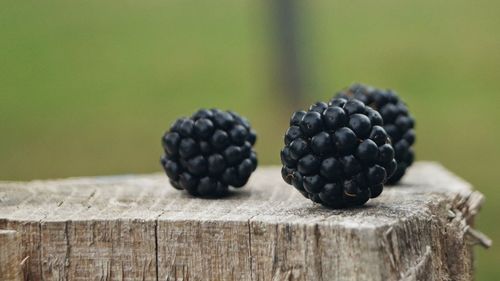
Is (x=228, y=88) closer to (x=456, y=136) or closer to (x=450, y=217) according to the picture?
(x=456, y=136)

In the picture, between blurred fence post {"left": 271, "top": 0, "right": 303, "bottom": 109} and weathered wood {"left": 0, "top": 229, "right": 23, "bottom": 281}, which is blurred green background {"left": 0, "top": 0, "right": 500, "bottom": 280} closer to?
blurred fence post {"left": 271, "top": 0, "right": 303, "bottom": 109}

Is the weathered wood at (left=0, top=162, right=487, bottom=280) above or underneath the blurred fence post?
above

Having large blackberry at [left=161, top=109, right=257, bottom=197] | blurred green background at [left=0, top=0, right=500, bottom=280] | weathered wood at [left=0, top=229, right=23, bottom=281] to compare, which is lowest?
blurred green background at [left=0, top=0, right=500, bottom=280]

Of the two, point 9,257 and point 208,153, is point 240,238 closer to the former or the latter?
point 208,153

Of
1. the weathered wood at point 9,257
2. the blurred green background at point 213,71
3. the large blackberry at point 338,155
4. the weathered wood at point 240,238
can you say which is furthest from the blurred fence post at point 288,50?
the weathered wood at point 9,257

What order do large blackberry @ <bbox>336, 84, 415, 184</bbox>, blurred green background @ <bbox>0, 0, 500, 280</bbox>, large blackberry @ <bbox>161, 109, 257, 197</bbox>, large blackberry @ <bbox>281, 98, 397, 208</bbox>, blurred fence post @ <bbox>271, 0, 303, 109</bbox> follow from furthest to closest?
1. blurred fence post @ <bbox>271, 0, 303, 109</bbox>
2. blurred green background @ <bbox>0, 0, 500, 280</bbox>
3. large blackberry @ <bbox>336, 84, 415, 184</bbox>
4. large blackberry @ <bbox>161, 109, 257, 197</bbox>
5. large blackberry @ <bbox>281, 98, 397, 208</bbox>

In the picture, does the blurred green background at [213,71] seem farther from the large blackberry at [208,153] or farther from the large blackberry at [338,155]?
the large blackberry at [338,155]

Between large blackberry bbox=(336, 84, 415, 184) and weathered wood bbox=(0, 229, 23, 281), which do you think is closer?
weathered wood bbox=(0, 229, 23, 281)

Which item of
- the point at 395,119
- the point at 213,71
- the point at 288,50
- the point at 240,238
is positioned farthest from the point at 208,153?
the point at 213,71

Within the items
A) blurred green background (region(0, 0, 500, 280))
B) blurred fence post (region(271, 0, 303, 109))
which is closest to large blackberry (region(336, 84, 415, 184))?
blurred green background (region(0, 0, 500, 280))
